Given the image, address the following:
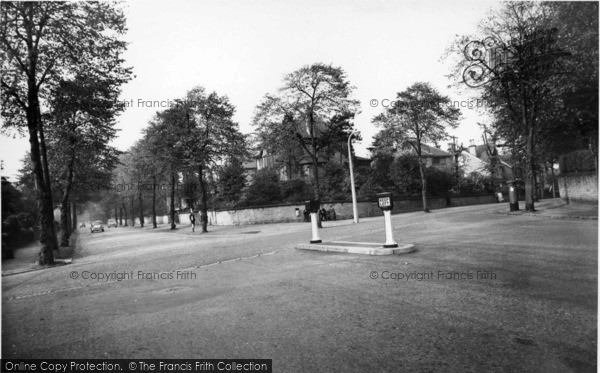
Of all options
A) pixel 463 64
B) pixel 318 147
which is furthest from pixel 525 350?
pixel 318 147

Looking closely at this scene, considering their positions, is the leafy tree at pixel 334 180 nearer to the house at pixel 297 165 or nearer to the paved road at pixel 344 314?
the house at pixel 297 165

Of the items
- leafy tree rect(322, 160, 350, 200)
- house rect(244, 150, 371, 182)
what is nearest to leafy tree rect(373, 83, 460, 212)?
house rect(244, 150, 371, 182)

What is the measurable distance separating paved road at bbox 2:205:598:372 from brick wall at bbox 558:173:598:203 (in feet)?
44.2

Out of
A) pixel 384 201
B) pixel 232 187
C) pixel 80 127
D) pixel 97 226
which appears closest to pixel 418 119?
pixel 232 187

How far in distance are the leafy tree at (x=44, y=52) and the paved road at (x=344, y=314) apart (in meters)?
3.50

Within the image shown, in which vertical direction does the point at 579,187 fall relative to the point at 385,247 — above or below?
above

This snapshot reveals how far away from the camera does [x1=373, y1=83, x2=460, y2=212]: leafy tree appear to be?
32719 millimetres

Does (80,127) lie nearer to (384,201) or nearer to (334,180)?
(384,201)

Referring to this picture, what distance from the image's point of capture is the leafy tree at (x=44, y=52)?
21.6 ft

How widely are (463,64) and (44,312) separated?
17477mm

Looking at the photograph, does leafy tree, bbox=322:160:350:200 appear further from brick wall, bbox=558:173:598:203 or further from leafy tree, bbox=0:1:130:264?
leafy tree, bbox=0:1:130:264

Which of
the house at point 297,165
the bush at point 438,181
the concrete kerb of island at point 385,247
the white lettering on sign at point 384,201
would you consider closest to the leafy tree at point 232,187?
the house at point 297,165

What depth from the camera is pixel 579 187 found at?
1978 cm

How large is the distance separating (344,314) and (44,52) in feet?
26.6
